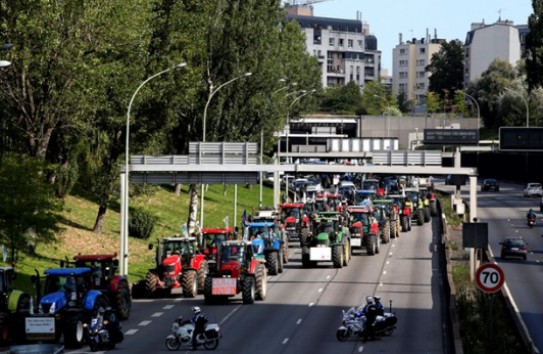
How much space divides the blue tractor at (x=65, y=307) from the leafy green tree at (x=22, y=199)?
34.4 ft

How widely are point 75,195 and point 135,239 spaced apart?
9.18 m

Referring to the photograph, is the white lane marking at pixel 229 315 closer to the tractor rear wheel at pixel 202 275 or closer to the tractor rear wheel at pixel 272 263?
the tractor rear wheel at pixel 202 275

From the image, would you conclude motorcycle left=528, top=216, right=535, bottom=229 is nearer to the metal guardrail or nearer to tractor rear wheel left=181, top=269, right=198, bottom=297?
the metal guardrail

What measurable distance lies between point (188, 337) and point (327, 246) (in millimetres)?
26529

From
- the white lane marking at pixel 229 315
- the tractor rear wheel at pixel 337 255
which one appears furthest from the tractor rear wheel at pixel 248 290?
the tractor rear wheel at pixel 337 255

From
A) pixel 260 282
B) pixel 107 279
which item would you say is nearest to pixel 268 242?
pixel 260 282

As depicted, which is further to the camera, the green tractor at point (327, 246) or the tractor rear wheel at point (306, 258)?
the tractor rear wheel at point (306, 258)

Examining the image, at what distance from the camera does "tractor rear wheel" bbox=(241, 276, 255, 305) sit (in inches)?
1965

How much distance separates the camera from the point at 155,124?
72.1m

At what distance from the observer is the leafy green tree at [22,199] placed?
50500 mm

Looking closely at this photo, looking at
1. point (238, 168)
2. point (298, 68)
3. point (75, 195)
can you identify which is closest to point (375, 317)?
A: point (238, 168)

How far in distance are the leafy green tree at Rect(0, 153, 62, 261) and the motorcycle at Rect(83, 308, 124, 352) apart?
39.2ft

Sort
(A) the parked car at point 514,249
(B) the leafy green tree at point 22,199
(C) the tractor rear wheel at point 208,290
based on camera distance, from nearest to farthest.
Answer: (C) the tractor rear wheel at point 208,290 → (B) the leafy green tree at point 22,199 → (A) the parked car at point 514,249

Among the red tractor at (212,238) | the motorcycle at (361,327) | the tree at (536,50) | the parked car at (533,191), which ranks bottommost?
the motorcycle at (361,327)
